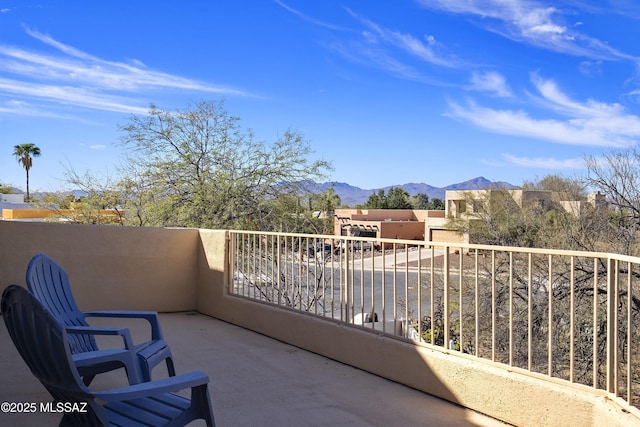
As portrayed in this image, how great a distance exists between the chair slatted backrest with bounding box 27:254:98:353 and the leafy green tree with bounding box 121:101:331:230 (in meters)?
9.54

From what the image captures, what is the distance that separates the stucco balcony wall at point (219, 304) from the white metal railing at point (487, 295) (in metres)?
0.12

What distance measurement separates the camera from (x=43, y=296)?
302 cm

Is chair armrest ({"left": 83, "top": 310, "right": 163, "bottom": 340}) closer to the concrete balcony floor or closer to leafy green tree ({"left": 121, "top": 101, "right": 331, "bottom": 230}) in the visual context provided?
the concrete balcony floor

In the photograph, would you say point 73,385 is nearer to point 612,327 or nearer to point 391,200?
point 612,327

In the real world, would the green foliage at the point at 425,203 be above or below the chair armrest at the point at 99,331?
above

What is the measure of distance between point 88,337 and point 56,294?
32 centimetres

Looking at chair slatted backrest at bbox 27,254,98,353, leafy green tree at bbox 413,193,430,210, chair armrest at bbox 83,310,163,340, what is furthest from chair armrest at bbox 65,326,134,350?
leafy green tree at bbox 413,193,430,210

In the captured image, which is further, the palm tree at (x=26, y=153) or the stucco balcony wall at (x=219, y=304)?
the palm tree at (x=26, y=153)

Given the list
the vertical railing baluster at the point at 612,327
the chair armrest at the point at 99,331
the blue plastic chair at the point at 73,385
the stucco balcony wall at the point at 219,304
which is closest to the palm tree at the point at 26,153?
the stucco balcony wall at the point at 219,304

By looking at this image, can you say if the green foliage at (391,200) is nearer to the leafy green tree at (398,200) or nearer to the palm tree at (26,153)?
the leafy green tree at (398,200)

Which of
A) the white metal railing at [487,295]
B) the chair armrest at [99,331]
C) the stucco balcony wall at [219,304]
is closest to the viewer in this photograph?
the chair armrest at [99,331]

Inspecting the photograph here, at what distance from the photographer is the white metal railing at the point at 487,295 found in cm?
297

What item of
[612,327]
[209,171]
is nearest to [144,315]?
[612,327]

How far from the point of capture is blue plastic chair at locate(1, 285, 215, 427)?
200 cm
